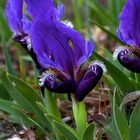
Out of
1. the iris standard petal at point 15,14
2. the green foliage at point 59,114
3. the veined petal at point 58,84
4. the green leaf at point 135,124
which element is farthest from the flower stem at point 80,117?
the iris standard petal at point 15,14

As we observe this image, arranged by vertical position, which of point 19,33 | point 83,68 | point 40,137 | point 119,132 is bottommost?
point 40,137

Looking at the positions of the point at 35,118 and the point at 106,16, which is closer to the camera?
the point at 35,118

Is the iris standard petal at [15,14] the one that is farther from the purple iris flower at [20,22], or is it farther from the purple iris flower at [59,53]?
the purple iris flower at [59,53]

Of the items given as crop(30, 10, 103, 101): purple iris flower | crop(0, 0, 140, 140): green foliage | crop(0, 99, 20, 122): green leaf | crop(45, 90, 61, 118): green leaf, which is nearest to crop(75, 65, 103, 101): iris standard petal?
crop(30, 10, 103, 101): purple iris flower

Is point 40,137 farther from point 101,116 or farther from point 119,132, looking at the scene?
point 119,132

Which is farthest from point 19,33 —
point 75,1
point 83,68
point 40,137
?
point 75,1
